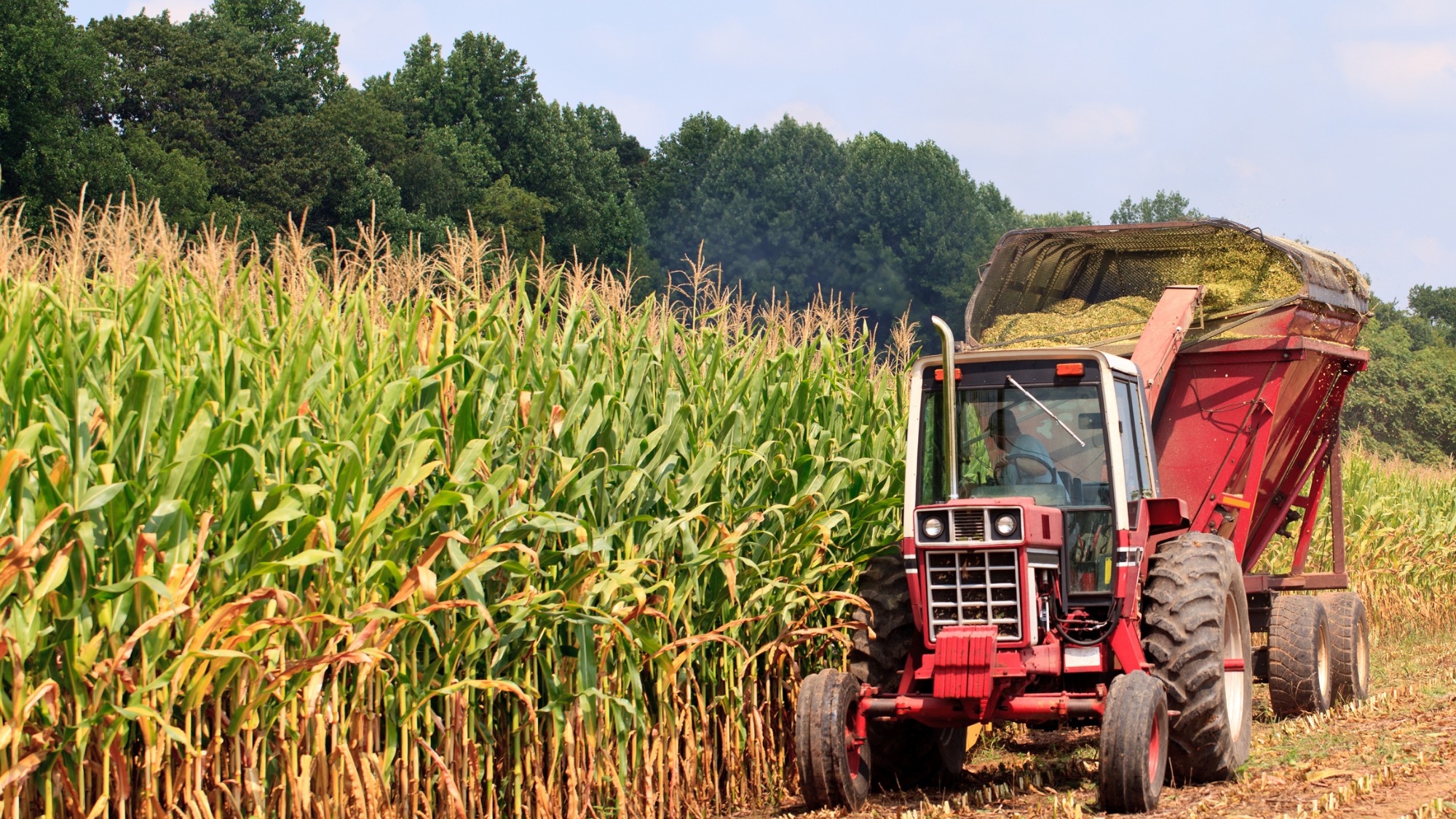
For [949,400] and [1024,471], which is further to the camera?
[1024,471]

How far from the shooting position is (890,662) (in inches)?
263

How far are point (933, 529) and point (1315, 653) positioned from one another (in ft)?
12.4

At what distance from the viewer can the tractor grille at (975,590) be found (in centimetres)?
625

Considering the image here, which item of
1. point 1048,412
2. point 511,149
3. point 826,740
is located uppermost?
point 511,149

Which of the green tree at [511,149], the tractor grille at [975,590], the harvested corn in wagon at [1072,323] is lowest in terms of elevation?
the tractor grille at [975,590]

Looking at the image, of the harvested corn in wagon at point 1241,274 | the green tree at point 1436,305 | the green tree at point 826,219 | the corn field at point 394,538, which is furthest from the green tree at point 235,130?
the green tree at point 1436,305

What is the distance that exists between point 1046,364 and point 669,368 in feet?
6.48

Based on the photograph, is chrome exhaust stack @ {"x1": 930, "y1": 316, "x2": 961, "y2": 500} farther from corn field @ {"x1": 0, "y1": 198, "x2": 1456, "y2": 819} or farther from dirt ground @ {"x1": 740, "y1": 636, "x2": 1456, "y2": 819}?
dirt ground @ {"x1": 740, "y1": 636, "x2": 1456, "y2": 819}

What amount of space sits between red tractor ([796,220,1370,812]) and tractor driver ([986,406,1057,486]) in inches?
0.4

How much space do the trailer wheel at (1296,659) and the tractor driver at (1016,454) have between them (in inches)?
117

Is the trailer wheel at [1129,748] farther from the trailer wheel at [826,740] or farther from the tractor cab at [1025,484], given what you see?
the trailer wheel at [826,740]

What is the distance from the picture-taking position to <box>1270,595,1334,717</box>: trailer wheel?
8.51m

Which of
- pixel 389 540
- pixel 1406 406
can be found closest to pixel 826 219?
pixel 1406 406

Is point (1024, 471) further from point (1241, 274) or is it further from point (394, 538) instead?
point (394, 538)
